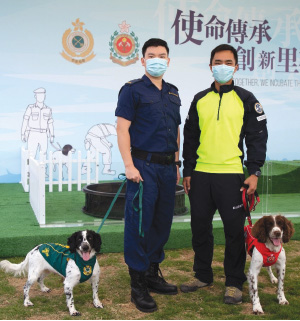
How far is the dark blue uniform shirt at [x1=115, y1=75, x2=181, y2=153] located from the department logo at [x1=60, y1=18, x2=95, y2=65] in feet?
14.6

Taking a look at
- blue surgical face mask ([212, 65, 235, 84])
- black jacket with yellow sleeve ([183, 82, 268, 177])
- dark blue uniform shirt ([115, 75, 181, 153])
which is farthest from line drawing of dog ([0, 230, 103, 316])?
blue surgical face mask ([212, 65, 235, 84])

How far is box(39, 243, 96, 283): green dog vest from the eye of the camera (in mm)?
3350

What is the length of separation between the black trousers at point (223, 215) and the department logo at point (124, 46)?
4567mm

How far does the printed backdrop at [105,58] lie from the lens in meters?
7.49

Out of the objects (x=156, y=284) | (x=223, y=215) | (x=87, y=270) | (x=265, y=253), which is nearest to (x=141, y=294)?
(x=156, y=284)

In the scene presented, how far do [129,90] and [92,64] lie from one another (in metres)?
4.56

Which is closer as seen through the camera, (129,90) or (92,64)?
(129,90)

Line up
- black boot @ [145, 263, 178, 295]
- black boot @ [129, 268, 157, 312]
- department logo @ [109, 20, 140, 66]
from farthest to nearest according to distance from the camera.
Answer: department logo @ [109, 20, 140, 66], black boot @ [145, 263, 178, 295], black boot @ [129, 268, 157, 312]

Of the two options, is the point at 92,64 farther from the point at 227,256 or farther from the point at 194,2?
the point at 227,256

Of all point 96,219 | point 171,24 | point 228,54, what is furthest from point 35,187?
point 171,24

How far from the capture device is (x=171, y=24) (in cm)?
781

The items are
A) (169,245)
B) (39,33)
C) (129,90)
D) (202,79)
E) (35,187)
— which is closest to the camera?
(129,90)

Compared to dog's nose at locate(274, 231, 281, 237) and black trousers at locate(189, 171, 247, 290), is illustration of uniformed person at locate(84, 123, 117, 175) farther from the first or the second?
dog's nose at locate(274, 231, 281, 237)

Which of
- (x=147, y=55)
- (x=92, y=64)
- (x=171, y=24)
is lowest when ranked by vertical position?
(x=147, y=55)
